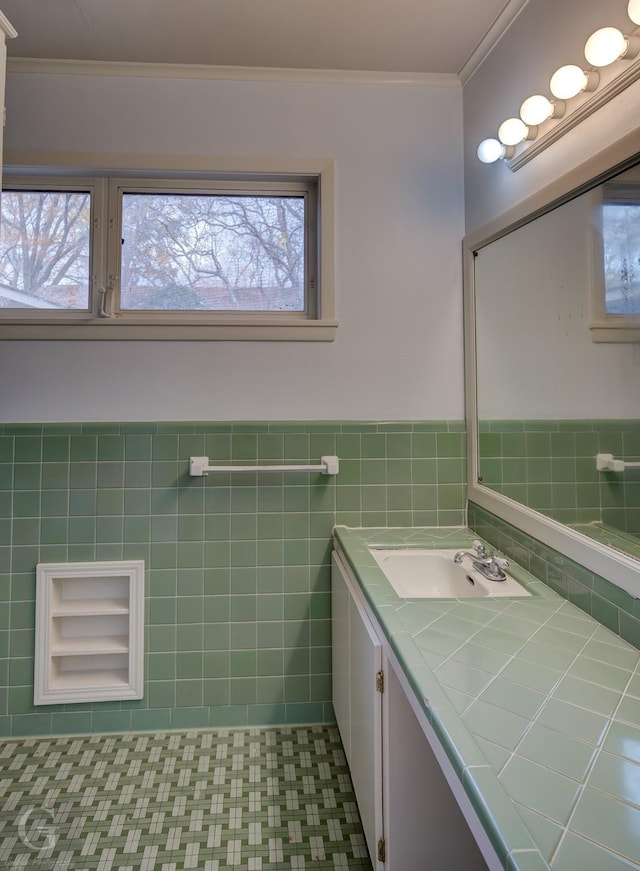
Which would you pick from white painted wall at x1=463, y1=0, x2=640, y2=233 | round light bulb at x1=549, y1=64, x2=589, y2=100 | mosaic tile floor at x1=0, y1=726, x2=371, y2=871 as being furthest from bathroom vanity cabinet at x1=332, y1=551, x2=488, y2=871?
round light bulb at x1=549, y1=64, x2=589, y2=100

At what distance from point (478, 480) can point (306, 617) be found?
2.83 feet

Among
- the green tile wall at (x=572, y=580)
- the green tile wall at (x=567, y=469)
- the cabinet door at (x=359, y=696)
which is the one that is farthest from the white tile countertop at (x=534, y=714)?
the green tile wall at (x=567, y=469)

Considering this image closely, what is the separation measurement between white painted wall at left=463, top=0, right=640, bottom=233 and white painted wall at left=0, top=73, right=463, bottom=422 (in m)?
0.15

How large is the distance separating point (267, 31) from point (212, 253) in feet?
2.52

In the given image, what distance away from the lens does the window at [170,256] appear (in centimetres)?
203

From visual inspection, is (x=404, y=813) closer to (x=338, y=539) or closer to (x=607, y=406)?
(x=338, y=539)

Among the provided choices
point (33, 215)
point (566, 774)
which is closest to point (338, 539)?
point (566, 774)

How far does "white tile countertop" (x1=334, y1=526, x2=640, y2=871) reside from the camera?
62 cm

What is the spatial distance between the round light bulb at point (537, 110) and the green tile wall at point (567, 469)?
0.83 metres

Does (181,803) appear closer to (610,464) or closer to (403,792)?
(403,792)

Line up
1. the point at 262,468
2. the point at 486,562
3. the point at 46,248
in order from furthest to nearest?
the point at 46,248
the point at 262,468
the point at 486,562

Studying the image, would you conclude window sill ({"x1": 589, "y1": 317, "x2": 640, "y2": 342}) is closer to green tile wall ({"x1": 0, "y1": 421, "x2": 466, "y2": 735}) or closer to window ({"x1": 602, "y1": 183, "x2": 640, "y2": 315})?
window ({"x1": 602, "y1": 183, "x2": 640, "y2": 315})

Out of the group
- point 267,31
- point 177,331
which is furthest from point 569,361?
point 267,31

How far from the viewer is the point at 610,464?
3.89 ft
